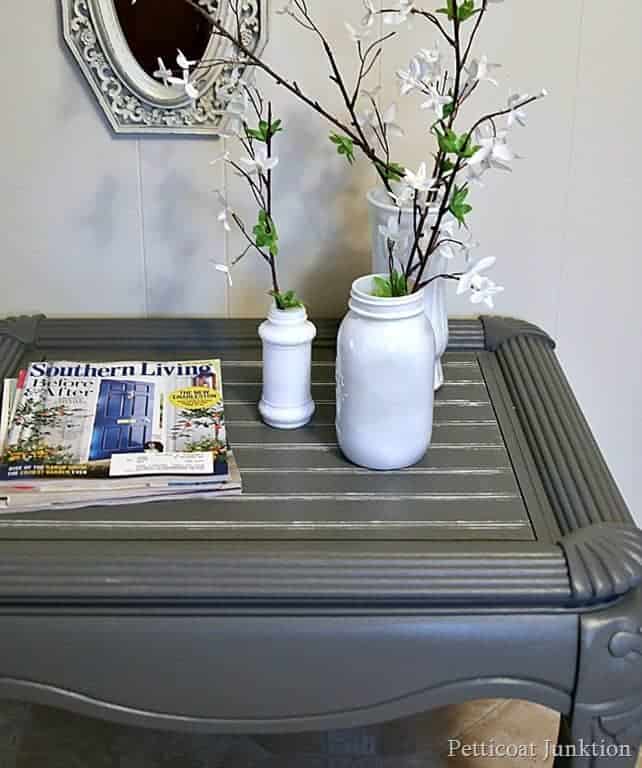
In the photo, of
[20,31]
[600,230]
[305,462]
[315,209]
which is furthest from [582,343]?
[20,31]

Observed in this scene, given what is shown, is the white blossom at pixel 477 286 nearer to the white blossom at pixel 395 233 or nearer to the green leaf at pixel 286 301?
the white blossom at pixel 395 233

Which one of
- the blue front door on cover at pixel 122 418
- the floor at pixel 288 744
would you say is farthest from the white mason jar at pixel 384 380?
the floor at pixel 288 744

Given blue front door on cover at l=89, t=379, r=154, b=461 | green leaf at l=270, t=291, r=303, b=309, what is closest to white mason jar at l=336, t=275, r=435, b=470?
green leaf at l=270, t=291, r=303, b=309

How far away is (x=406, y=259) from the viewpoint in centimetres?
123

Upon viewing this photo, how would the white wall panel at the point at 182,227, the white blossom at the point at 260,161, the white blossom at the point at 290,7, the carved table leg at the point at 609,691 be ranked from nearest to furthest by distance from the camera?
the carved table leg at the point at 609,691, the white blossom at the point at 260,161, the white blossom at the point at 290,7, the white wall panel at the point at 182,227

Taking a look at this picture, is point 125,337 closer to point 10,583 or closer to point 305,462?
point 305,462

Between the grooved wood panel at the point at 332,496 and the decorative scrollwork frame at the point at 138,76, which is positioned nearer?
the grooved wood panel at the point at 332,496

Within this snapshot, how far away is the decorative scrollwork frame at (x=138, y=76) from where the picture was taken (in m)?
1.34

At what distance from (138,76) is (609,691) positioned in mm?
929

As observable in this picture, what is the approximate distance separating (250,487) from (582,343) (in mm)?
646

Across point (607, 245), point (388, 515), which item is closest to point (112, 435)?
point (388, 515)

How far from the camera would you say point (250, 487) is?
3.69 feet

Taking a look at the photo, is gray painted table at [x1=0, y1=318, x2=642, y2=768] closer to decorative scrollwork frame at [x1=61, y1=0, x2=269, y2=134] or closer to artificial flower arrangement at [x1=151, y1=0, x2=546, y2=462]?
artificial flower arrangement at [x1=151, y1=0, x2=546, y2=462]

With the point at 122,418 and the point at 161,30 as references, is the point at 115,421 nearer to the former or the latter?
the point at 122,418
